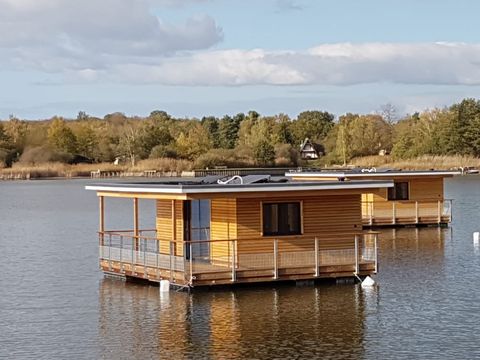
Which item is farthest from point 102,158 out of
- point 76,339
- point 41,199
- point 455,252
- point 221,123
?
point 76,339

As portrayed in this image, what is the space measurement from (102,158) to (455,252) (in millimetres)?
108594

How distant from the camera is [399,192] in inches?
1847

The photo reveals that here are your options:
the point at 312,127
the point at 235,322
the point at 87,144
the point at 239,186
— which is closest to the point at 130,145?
the point at 87,144

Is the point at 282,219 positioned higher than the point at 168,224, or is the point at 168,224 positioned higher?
the point at 282,219

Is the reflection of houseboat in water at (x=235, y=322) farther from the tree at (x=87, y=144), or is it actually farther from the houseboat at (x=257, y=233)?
the tree at (x=87, y=144)

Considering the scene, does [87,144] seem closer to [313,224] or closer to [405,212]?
[405,212]

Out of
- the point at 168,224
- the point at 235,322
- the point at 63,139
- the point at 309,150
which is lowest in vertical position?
the point at 235,322

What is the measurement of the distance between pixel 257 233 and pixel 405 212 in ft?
68.3

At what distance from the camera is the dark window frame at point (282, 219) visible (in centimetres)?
2758

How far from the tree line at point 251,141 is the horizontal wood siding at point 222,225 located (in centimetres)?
9101

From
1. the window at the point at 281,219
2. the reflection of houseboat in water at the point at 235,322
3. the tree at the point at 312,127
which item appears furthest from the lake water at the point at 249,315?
the tree at the point at 312,127

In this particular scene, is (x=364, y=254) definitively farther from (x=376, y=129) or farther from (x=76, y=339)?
(x=376, y=129)

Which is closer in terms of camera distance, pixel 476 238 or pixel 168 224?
pixel 168 224

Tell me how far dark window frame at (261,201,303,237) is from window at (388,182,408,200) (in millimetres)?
19521
